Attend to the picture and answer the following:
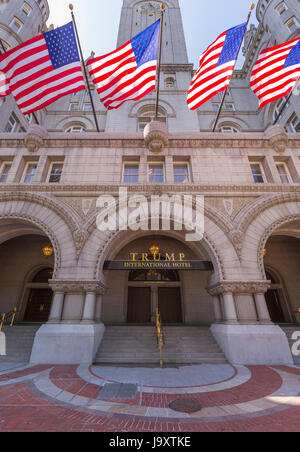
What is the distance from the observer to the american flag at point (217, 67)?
10.4 metres

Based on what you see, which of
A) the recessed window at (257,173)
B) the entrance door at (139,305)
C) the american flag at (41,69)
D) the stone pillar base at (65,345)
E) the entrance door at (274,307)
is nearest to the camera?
the stone pillar base at (65,345)

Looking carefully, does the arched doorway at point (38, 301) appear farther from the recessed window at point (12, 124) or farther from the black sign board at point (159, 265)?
the recessed window at point (12, 124)

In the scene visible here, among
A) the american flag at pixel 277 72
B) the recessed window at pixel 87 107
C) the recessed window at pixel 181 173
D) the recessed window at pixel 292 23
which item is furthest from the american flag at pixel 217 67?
the recessed window at pixel 292 23

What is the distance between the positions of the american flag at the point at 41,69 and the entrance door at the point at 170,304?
44.6ft

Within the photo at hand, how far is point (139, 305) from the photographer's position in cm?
1426

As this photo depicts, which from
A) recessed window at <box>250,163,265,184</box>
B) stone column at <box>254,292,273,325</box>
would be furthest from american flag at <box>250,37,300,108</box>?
stone column at <box>254,292,273,325</box>

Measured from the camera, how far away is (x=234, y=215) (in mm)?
10703

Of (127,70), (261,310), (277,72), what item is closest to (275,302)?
(261,310)

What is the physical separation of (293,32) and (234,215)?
72.0ft

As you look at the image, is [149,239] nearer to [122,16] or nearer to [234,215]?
[234,215]

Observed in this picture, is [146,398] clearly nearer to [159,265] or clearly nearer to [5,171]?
[159,265]

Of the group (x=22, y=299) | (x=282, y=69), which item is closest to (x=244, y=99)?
(x=282, y=69)

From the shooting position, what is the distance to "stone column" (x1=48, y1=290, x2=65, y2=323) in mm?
8664

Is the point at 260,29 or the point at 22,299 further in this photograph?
the point at 260,29
